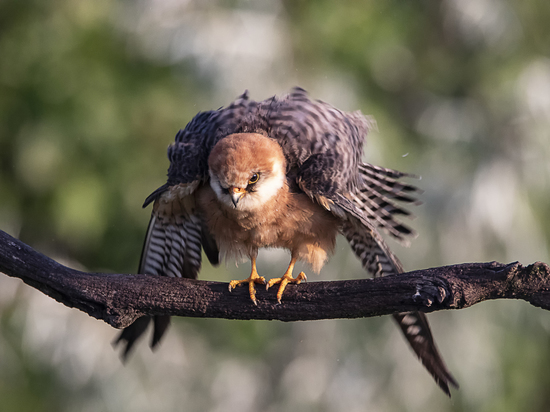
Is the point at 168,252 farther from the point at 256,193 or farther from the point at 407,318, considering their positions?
the point at 407,318

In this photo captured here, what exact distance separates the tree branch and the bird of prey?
0.11 metres

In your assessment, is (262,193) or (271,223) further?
(271,223)

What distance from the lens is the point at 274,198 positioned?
2.90 m

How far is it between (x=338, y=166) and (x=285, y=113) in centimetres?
48

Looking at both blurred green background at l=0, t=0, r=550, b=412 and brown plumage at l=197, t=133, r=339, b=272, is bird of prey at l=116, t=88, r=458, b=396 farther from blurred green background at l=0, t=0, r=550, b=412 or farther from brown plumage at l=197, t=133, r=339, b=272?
blurred green background at l=0, t=0, r=550, b=412

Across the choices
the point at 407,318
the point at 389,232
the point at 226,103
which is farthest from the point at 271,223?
the point at 226,103

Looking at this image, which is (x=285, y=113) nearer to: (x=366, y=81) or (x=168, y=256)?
(x=168, y=256)

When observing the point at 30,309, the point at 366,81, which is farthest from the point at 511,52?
the point at 30,309

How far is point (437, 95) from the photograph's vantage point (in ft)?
23.0

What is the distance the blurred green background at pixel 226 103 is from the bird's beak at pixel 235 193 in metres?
3.16

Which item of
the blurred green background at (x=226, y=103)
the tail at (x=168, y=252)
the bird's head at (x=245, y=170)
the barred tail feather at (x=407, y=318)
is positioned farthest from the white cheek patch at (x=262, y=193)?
the blurred green background at (x=226, y=103)

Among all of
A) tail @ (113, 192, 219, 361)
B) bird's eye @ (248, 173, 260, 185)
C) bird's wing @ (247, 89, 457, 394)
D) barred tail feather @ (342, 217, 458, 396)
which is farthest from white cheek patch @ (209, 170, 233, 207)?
barred tail feather @ (342, 217, 458, 396)

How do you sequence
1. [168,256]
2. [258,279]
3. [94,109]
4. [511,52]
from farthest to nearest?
[511,52], [94,109], [168,256], [258,279]

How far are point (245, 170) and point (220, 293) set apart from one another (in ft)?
2.00
